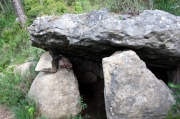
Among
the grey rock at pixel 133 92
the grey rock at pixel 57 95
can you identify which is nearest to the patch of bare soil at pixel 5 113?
the grey rock at pixel 57 95

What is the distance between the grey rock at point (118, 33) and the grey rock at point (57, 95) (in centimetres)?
84

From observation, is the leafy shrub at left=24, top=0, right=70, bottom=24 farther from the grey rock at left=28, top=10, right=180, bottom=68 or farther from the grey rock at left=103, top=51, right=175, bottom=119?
the grey rock at left=103, top=51, right=175, bottom=119

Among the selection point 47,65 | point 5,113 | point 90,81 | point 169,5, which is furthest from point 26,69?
point 169,5

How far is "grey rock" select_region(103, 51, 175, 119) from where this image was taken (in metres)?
3.37

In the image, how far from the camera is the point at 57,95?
187 inches

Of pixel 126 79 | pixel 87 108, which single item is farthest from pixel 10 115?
pixel 126 79

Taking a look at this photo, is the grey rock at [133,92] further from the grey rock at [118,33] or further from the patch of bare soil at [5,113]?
the patch of bare soil at [5,113]

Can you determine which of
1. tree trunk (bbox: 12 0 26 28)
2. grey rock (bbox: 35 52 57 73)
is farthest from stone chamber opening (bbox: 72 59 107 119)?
tree trunk (bbox: 12 0 26 28)

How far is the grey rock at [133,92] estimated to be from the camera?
11.1ft

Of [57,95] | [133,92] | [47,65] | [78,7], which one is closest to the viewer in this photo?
[133,92]

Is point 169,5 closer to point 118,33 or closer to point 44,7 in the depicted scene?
point 118,33

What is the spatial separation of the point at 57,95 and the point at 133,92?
191cm

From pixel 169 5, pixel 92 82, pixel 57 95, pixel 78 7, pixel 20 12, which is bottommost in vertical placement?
pixel 92 82

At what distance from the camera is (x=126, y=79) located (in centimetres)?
348
